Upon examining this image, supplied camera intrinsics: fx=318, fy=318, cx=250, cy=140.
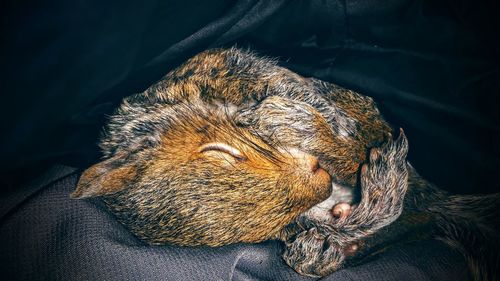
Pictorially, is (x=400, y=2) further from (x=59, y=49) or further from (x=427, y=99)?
(x=59, y=49)

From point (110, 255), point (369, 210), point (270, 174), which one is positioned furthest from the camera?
point (369, 210)

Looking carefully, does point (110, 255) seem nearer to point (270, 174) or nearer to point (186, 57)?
point (270, 174)

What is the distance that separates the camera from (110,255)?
1250 mm

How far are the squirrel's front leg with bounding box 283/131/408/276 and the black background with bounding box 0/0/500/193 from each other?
99 millimetres

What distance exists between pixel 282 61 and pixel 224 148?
52 cm

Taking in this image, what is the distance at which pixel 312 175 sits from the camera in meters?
1.45

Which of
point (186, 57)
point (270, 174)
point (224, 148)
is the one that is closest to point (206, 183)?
point (224, 148)

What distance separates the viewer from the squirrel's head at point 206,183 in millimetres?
1326

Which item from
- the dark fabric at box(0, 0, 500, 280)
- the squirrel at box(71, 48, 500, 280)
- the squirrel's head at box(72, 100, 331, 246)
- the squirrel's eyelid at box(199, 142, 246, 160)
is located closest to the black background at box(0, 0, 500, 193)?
the dark fabric at box(0, 0, 500, 280)

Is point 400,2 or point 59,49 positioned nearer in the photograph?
point 59,49

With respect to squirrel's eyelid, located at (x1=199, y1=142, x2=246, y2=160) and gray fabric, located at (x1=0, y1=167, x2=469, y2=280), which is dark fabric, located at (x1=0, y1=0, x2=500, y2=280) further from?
squirrel's eyelid, located at (x1=199, y1=142, x2=246, y2=160)

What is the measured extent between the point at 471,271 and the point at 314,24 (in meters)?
1.28

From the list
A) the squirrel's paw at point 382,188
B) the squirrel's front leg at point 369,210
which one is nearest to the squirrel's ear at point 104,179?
the squirrel's front leg at point 369,210

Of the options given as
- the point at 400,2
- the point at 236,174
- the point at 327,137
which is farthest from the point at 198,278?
the point at 400,2
